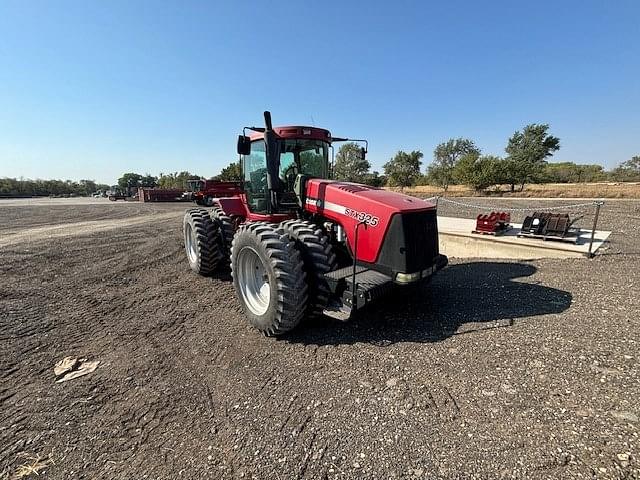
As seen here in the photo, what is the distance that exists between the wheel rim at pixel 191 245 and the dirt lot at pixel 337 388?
1.39 metres

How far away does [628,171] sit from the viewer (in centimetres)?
4672

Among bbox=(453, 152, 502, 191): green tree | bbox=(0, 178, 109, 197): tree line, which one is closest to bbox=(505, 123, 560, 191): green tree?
bbox=(453, 152, 502, 191): green tree

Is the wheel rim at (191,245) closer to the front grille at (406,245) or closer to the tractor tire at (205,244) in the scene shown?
the tractor tire at (205,244)

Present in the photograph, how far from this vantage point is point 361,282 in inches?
131

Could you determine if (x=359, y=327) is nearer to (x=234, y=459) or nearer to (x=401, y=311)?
(x=401, y=311)

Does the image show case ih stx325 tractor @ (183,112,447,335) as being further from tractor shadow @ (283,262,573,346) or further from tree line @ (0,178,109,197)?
tree line @ (0,178,109,197)

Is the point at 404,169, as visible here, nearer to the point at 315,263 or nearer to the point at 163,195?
the point at 163,195

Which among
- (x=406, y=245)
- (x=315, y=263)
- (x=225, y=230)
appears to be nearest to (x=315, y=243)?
(x=315, y=263)

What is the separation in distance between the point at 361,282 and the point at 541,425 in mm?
1824

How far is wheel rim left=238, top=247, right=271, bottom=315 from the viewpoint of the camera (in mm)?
4027

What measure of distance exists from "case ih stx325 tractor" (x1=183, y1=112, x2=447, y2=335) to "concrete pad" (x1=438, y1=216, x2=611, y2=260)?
13.2ft

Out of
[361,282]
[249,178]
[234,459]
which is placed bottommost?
[234,459]

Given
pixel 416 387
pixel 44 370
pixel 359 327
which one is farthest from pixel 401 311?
pixel 44 370

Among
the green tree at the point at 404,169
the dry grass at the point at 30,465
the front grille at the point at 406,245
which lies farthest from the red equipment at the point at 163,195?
the dry grass at the point at 30,465
